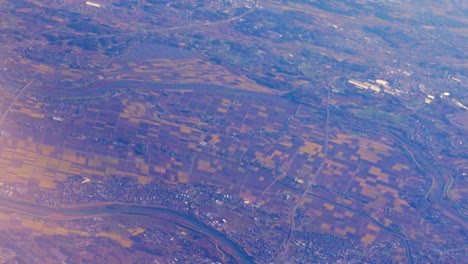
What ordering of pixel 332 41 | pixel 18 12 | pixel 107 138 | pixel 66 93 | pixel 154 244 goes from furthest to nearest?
pixel 332 41 < pixel 18 12 < pixel 66 93 < pixel 107 138 < pixel 154 244

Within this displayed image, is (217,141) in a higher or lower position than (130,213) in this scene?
higher

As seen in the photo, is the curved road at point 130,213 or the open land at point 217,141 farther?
the open land at point 217,141

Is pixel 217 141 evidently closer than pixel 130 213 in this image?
No

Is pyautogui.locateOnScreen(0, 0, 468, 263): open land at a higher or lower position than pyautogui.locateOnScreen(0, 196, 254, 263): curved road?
higher

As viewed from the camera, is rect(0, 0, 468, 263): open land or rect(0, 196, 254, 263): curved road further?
rect(0, 0, 468, 263): open land

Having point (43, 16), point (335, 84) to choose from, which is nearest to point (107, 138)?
point (43, 16)

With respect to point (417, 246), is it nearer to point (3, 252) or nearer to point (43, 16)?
point (3, 252)

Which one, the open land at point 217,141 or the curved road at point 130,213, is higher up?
the open land at point 217,141

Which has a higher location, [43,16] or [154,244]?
[43,16]
